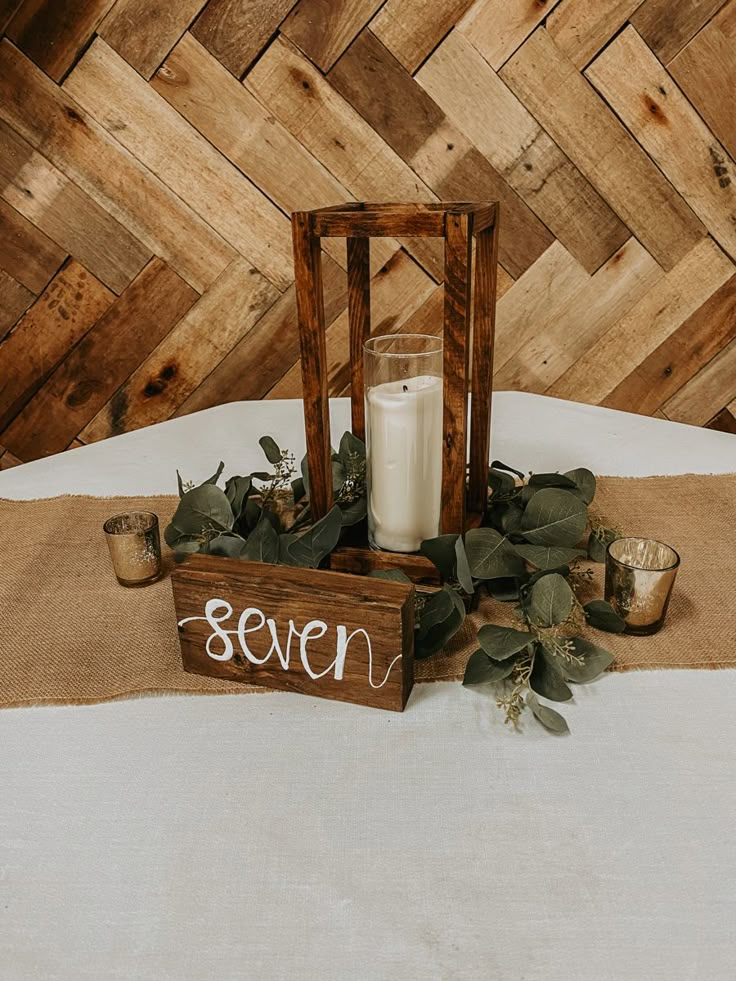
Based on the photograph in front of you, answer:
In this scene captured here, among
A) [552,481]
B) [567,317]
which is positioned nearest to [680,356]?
[567,317]

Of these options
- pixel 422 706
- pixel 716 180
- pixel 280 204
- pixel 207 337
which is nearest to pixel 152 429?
pixel 207 337

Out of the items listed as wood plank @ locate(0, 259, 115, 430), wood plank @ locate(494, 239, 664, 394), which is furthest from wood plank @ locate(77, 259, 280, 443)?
wood plank @ locate(494, 239, 664, 394)

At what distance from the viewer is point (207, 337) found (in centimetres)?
146

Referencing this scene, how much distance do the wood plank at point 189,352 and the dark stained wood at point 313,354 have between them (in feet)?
2.42

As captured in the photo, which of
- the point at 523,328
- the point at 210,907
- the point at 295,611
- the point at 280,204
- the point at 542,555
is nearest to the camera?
the point at 210,907

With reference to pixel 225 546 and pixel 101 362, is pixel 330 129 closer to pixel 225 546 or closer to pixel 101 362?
pixel 101 362

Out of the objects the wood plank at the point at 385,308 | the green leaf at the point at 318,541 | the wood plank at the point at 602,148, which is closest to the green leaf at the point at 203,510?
the green leaf at the point at 318,541

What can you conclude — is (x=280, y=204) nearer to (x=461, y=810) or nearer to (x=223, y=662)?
(x=223, y=662)

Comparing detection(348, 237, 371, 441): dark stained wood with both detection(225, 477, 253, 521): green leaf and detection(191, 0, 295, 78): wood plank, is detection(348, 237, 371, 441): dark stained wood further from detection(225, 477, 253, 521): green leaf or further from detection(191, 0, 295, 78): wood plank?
detection(191, 0, 295, 78): wood plank

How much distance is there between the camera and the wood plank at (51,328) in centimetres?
139

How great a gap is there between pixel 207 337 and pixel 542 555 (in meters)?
0.90

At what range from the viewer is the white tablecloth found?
44cm

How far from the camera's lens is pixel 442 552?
718mm

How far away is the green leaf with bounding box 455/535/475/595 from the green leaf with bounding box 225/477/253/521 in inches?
9.4
